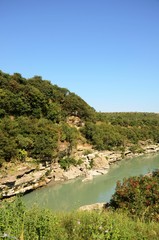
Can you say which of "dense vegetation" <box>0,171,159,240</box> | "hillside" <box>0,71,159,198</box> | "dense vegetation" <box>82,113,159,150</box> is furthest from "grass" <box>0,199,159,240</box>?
"dense vegetation" <box>82,113,159,150</box>

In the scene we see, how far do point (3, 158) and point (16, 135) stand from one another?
2.98 metres

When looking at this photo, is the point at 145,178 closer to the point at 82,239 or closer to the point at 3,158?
the point at 82,239

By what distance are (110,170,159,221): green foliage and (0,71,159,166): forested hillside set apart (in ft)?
41.3

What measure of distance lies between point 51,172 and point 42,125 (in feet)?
17.4

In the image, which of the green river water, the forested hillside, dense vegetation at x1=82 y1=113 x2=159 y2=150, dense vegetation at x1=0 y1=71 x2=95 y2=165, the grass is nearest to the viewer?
the grass

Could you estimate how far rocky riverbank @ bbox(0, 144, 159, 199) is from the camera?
1811 cm

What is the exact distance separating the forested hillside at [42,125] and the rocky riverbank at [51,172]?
3.75 ft

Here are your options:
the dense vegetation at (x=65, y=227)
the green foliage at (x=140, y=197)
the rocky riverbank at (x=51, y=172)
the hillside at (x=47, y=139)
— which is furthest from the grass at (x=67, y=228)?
the hillside at (x=47, y=139)

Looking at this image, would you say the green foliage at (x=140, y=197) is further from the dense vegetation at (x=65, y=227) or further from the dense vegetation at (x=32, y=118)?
the dense vegetation at (x=32, y=118)

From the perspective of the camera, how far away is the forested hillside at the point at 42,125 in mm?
21906

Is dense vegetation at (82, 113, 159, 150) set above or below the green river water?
above

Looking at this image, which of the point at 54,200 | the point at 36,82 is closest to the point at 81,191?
the point at 54,200

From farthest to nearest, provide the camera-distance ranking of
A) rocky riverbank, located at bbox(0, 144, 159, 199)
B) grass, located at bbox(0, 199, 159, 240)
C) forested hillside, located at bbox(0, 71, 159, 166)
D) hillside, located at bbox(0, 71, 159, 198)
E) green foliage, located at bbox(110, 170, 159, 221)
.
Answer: forested hillside, located at bbox(0, 71, 159, 166)
hillside, located at bbox(0, 71, 159, 198)
rocky riverbank, located at bbox(0, 144, 159, 199)
green foliage, located at bbox(110, 170, 159, 221)
grass, located at bbox(0, 199, 159, 240)

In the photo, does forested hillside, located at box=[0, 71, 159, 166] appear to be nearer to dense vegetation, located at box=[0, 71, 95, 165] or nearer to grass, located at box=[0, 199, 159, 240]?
dense vegetation, located at box=[0, 71, 95, 165]
